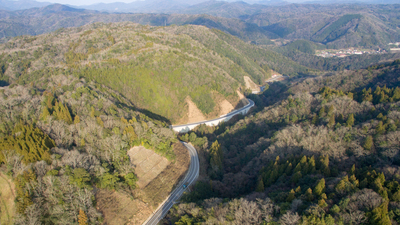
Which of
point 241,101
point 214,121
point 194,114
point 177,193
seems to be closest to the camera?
point 177,193

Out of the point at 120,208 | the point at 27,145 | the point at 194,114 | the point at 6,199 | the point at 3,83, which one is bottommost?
the point at 194,114

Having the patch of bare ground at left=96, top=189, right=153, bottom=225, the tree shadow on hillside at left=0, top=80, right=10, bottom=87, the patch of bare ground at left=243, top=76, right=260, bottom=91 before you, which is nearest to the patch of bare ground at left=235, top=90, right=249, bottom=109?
the patch of bare ground at left=243, top=76, right=260, bottom=91

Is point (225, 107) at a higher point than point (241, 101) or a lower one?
lower

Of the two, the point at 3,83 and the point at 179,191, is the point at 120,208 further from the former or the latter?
the point at 3,83

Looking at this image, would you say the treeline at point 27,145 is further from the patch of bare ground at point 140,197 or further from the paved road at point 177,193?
the paved road at point 177,193

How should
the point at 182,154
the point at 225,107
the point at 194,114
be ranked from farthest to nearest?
the point at 225,107, the point at 194,114, the point at 182,154

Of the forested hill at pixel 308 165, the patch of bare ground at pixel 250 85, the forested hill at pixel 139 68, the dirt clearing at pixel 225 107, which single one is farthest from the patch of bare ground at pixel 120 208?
the patch of bare ground at pixel 250 85

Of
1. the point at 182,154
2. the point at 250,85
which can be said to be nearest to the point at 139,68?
the point at 182,154
